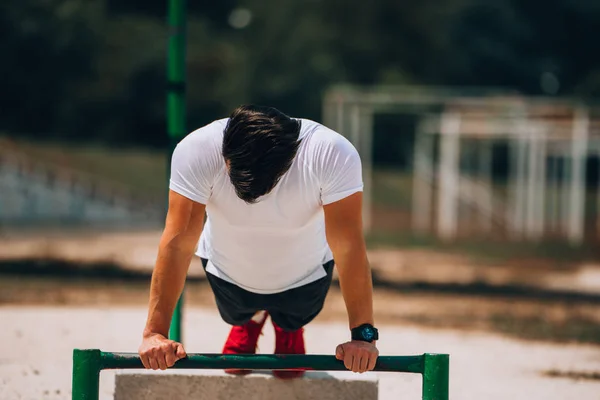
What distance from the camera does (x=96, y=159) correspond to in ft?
118

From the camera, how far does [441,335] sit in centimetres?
833

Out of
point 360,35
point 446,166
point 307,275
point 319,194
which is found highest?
point 360,35

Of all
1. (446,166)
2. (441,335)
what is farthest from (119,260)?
(446,166)

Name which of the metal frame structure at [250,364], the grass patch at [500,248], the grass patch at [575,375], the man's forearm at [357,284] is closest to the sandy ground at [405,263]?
the grass patch at [500,248]

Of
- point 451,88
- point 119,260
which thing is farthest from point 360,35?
point 119,260

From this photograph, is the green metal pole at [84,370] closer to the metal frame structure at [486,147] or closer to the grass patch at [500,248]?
the grass patch at [500,248]

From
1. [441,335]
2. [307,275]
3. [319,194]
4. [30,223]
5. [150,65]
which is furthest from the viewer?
[150,65]

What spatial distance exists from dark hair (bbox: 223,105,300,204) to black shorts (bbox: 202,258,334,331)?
627 millimetres

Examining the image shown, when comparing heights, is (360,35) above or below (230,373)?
above

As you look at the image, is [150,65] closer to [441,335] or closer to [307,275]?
[441,335]

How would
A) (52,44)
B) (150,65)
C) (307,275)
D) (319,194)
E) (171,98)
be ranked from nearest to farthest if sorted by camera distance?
(319,194)
(307,275)
(171,98)
(52,44)
(150,65)

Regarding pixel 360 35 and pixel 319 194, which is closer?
pixel 319 194

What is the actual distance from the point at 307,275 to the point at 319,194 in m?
Answer: 0.54

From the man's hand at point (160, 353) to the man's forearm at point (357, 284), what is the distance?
594mm
